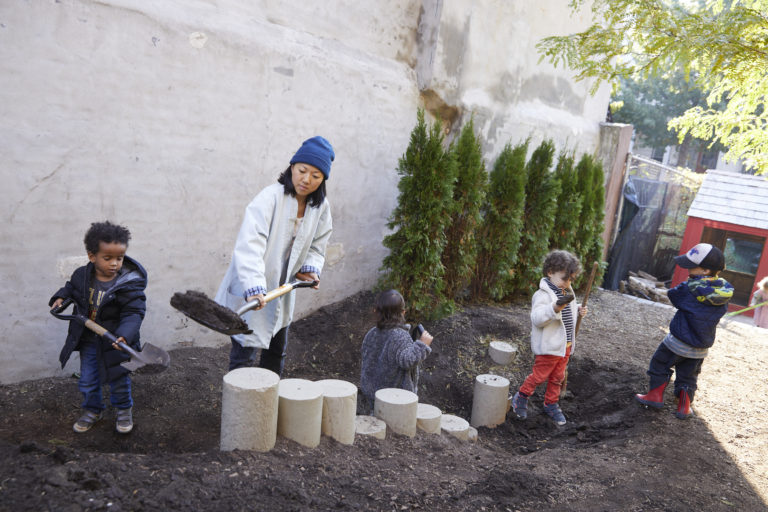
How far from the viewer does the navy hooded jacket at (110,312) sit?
10.6 ft

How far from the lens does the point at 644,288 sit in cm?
1241

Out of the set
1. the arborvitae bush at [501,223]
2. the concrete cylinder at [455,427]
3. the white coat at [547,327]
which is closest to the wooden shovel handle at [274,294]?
the concrete cylinder at [455,427]

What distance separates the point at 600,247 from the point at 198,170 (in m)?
7.67

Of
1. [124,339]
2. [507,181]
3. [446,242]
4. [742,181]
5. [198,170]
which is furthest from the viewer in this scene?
[742,181]

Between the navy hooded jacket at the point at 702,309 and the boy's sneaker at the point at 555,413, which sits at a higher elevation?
the navy hooded jacket at the point at 702,309

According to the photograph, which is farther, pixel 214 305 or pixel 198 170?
pixel 198 170

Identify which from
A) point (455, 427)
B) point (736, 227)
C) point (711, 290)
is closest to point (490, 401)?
point (455, 427)

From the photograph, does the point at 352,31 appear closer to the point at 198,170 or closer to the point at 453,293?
the point at 198,170

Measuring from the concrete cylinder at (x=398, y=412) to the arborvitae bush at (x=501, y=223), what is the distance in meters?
4.17

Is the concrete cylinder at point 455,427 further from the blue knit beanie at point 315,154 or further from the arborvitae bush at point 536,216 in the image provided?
the arborvitae bush at point 536,216

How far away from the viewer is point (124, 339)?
321 centimetres

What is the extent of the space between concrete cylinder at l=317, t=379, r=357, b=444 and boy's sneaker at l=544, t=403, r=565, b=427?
8.03ft

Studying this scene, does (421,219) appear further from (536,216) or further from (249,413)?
(249,413)

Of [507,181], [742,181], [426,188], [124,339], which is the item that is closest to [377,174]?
[426,188]
